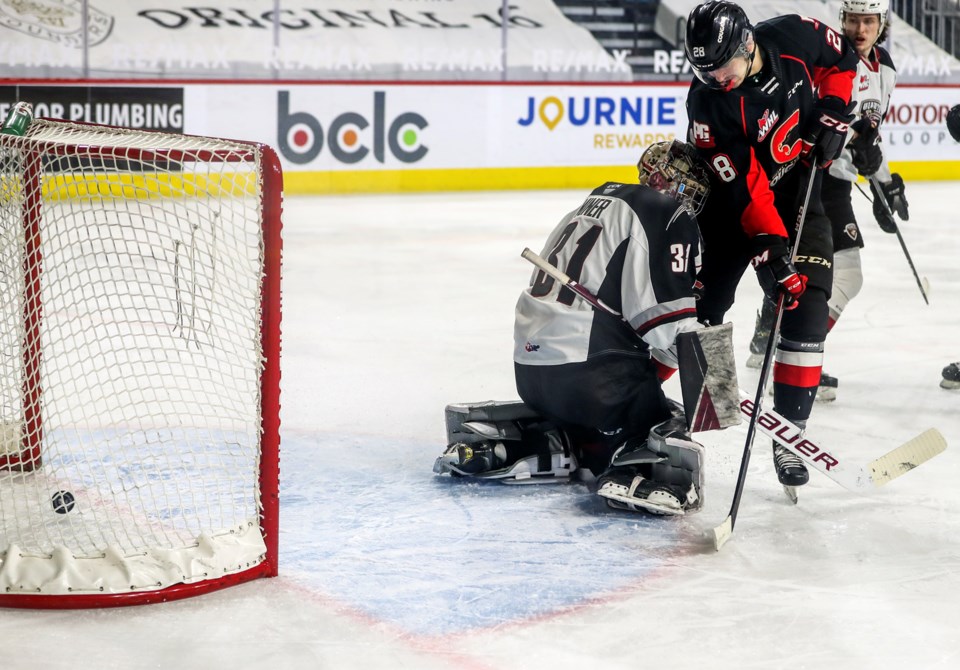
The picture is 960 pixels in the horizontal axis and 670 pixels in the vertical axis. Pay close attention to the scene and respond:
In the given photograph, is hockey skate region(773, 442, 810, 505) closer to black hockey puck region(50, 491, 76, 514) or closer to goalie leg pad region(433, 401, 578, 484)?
goalie leg pad region(433, 401, 578, 484)

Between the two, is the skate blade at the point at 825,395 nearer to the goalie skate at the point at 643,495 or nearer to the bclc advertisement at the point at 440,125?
the goalie skate at the point at 643,495

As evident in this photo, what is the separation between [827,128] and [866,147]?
82 cm

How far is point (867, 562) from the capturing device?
2.49 meters

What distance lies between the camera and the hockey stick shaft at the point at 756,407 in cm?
256

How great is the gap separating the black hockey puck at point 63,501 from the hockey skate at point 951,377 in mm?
2594

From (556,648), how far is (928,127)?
9.58 m

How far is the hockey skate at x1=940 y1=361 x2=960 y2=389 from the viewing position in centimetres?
400

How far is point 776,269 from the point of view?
9.30 ft

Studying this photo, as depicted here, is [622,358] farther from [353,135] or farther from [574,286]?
[353,135]

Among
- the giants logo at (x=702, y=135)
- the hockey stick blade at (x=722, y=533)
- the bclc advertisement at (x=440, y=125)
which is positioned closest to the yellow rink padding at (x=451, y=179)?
the bclc advertisement at (x=440, y=125)

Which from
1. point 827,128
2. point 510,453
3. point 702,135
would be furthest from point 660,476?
point 827,128

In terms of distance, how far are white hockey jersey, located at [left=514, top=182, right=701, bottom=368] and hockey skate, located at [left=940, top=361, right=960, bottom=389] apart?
1.50 meters

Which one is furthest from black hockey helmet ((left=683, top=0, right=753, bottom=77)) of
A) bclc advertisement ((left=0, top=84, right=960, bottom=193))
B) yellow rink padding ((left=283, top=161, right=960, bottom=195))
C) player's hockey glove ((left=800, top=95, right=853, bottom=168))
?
yellow rink padding ((left=283, top=161, right=960, bottom=195))

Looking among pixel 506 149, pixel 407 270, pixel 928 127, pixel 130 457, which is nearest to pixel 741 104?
pixel 130 457
